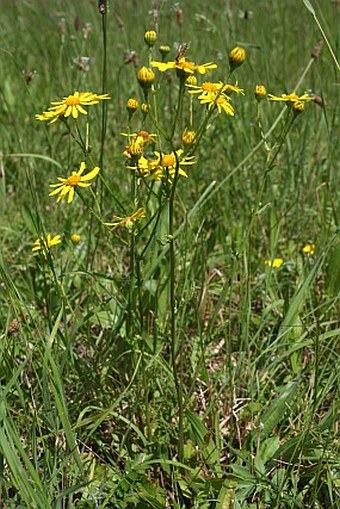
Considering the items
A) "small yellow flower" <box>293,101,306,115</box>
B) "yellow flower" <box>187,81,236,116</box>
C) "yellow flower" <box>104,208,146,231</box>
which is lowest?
"yellow flower" <box>104,208,146,231</box>

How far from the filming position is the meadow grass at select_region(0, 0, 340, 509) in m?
0.97

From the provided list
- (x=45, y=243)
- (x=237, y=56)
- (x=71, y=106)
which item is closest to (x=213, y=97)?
(x=237, y=56)

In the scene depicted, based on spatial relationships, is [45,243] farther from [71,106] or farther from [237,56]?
[237,56]

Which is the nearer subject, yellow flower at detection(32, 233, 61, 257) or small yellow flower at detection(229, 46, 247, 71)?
small yellow flower at detection(229, 46, 247, 71)

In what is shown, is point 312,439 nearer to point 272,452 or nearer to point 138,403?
point 272,452

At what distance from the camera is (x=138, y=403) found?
1.07 m

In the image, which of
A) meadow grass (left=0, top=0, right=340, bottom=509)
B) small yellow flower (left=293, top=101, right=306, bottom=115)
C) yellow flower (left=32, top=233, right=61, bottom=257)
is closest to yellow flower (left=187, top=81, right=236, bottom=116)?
meadow grass (left=0, top=0, right=340, bottom=509)

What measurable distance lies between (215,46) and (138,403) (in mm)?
2149

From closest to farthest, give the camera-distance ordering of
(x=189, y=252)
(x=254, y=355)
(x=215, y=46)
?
(x=254, y=355)
(x=189, y=252)
(x=215, y=46)

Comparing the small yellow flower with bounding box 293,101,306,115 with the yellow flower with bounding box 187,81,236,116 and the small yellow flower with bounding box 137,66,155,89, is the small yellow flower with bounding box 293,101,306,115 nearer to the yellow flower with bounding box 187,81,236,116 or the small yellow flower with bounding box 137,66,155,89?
the yellow flower with bounding box 187,81,236,116

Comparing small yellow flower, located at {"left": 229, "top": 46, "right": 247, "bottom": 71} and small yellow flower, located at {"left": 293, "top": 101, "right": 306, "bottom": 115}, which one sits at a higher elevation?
small yellow flower, located at {"left": 229, "top": 46, "right": 247, "bottom": 71}

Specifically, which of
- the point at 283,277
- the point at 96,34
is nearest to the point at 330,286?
the point at 283,277

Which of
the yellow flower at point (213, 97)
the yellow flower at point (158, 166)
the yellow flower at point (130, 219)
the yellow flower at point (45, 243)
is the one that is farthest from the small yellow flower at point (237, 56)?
the yellow flower at point (45, 243)

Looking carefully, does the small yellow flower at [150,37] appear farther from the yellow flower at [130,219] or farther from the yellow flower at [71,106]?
the yellow flower at [130,219]
